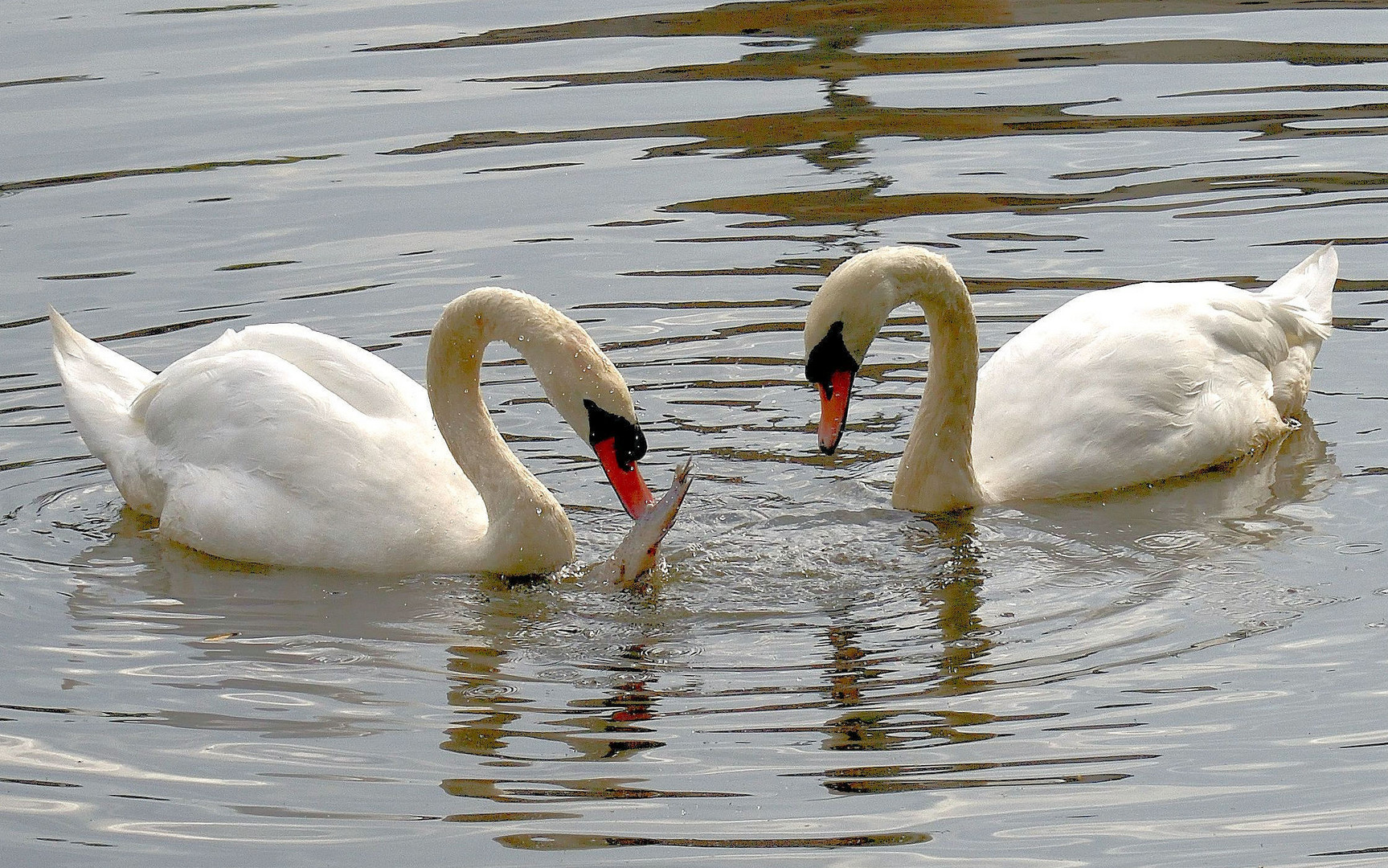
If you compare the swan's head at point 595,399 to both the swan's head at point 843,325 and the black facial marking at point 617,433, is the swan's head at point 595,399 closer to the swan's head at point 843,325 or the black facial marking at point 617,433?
the black facial marking at point 617,433

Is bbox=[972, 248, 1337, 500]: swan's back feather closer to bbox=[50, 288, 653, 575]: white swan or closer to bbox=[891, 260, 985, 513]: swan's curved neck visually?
bbox=[891, 260, 985, 513]: swan's curved neck

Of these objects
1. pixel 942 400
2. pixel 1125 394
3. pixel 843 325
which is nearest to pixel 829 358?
pixel 843 325

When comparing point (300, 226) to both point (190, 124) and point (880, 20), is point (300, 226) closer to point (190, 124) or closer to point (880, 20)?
point (190, 124)

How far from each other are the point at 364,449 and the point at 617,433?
1.26 meters

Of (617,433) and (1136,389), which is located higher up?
(617,433)

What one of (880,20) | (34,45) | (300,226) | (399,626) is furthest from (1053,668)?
(34,45)

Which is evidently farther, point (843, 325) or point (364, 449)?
point (364, 449)

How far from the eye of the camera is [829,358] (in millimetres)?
7625

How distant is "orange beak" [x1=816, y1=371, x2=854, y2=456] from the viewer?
7.66 metres

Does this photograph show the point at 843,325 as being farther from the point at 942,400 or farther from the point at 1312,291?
the point at 1312,291

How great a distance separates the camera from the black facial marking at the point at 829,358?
299 inches

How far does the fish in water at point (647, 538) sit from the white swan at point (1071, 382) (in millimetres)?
873

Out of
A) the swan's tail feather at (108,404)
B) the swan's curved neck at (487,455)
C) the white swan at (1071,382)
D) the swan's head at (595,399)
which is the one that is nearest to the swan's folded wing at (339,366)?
the swan's tail feather at (108,404)

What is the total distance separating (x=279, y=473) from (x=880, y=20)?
357 inches
